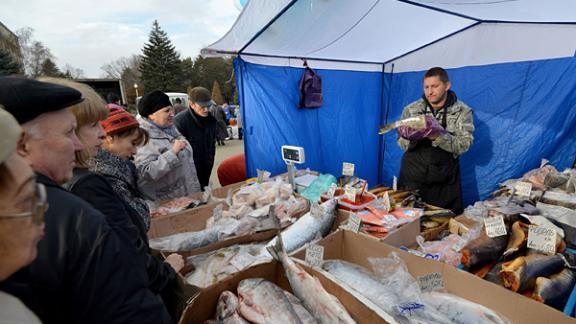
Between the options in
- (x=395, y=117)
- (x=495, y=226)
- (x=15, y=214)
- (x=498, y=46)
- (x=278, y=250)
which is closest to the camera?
(x=15, y=214)

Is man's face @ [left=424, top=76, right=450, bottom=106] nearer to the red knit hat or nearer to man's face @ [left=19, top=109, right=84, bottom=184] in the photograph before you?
the red knit hat

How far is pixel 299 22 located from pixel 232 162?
2604 mm

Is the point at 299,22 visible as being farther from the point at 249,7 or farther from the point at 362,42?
the point at 362,42

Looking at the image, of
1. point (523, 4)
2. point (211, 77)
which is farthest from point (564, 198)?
point (211, 77)

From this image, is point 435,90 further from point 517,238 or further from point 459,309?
point 459,309

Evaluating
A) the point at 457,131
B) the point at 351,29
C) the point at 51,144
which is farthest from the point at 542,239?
the point at 351,29

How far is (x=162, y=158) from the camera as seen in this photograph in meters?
2.71

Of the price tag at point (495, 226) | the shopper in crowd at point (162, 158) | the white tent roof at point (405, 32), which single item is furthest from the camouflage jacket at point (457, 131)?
the shopper in crowd at point (162, 158)

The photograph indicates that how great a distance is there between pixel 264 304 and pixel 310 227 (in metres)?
0.85

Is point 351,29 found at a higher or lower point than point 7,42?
lower

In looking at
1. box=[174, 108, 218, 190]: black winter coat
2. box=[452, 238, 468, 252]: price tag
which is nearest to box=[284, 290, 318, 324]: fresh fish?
box=[452, 238, 468, 252]: price tag

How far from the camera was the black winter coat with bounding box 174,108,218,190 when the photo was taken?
4.13 meters

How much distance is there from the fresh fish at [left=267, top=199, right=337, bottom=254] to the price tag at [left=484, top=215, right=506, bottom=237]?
1.02 meters

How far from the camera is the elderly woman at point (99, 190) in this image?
110 centimetres
